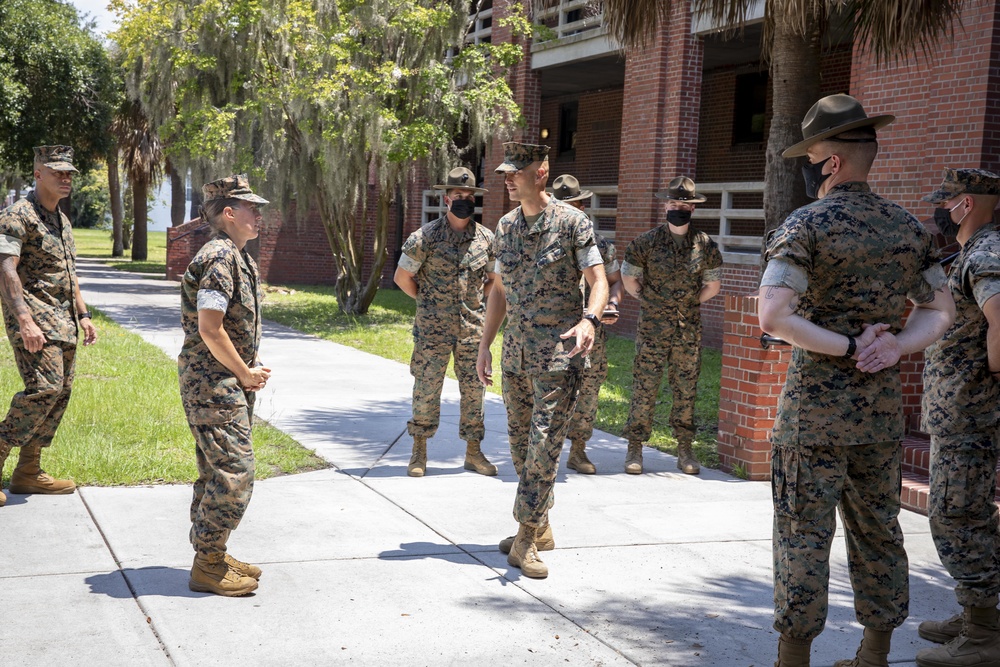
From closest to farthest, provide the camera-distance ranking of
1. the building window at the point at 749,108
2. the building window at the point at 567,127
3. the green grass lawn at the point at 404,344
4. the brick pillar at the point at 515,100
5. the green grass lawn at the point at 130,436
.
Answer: the green grass lawn at the point at 130,436 → the green grass lawn at the point at 404,344 → the building window at the point at 749,108 → the brick pillar at the point at 515,100 → the building window at the point at 567,127

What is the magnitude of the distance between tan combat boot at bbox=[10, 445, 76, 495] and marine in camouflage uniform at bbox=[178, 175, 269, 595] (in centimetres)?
200

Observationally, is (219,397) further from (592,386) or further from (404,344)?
(404,344)

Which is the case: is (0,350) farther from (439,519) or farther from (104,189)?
(104,189)

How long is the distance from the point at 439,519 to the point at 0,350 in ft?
27.2

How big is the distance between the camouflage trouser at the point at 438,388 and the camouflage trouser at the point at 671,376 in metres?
1.23

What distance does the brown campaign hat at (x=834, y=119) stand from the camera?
3.56 meters

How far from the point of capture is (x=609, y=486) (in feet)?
23.3

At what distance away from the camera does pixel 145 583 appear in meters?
4.77

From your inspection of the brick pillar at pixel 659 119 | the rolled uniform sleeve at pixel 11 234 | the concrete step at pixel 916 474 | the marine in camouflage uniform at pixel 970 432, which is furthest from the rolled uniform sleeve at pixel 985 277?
the brick pillar at pixel 659 119

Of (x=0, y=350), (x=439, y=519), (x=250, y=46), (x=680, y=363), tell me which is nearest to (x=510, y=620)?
(x=439, y=519)

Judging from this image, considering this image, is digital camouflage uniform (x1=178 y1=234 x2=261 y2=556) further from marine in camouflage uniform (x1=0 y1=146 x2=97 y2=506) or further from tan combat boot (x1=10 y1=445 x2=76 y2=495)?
tan combat boot (x1=10 y1=445 x2=76 y2=495)

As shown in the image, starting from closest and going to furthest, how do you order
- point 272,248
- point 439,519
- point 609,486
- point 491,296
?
point 491,296 < point 439,519 < point 609,486 < point 272,248

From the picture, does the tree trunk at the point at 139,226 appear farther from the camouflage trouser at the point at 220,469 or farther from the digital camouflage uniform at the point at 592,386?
the camouflage trouser at the point at 220,469

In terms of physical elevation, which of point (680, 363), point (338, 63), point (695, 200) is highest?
point (338, 63)
